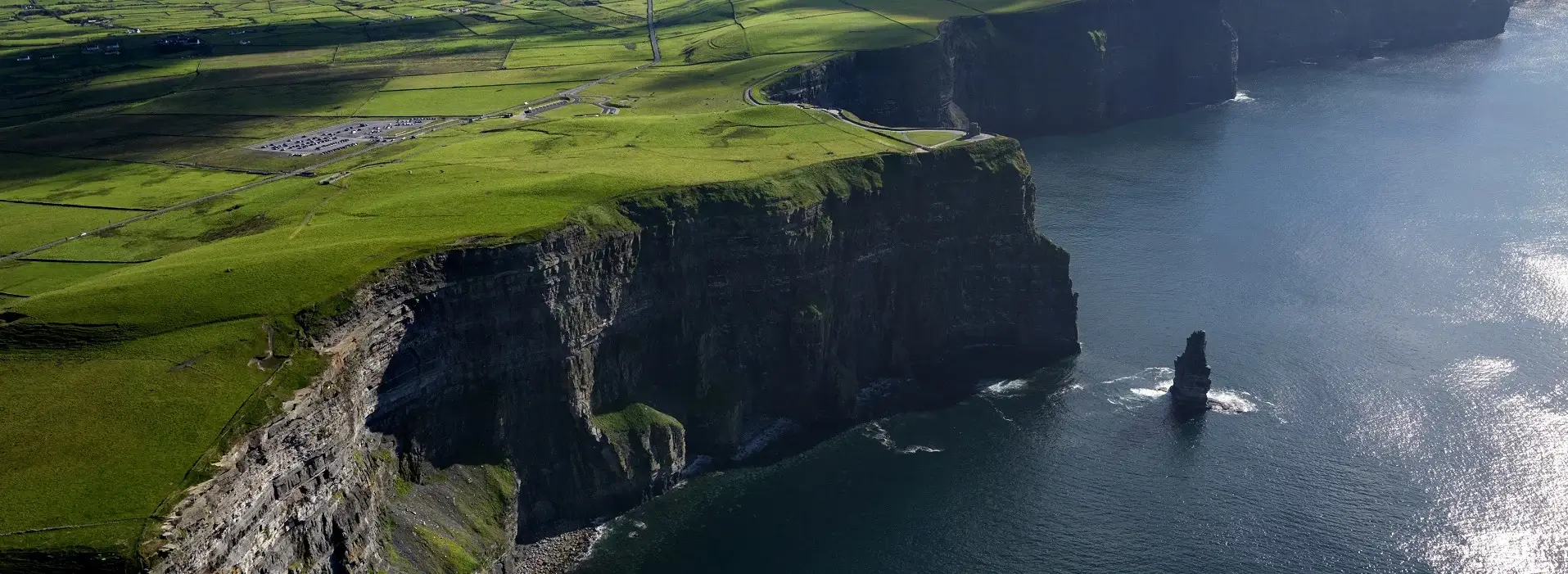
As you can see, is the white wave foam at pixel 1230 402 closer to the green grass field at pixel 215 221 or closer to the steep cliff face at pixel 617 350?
the steep cliff face at pixel 617 350

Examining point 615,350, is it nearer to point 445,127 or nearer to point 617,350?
point 617,350

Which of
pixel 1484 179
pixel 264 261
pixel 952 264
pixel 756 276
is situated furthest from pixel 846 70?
pixel 264 261

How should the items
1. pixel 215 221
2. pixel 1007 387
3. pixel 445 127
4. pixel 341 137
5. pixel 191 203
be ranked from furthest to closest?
pixel 445 127 → pixel 341 137 → pixel 191 203 → pixel 1007 387 → pixel 215 221

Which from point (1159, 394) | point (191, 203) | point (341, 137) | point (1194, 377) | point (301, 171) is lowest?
point (1159, 394)

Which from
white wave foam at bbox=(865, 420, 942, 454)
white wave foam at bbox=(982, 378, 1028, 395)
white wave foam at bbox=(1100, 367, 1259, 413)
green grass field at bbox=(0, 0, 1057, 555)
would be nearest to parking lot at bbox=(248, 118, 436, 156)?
green grass field at bbox=(0, 0, 1057, 555)

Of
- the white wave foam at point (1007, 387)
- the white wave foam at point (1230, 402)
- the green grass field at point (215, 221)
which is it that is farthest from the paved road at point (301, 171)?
the white wave foam at point (1230, 402)

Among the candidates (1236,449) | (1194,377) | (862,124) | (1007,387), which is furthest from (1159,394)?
(862,124)

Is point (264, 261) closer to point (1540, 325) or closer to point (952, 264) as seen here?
point (952, 264)
